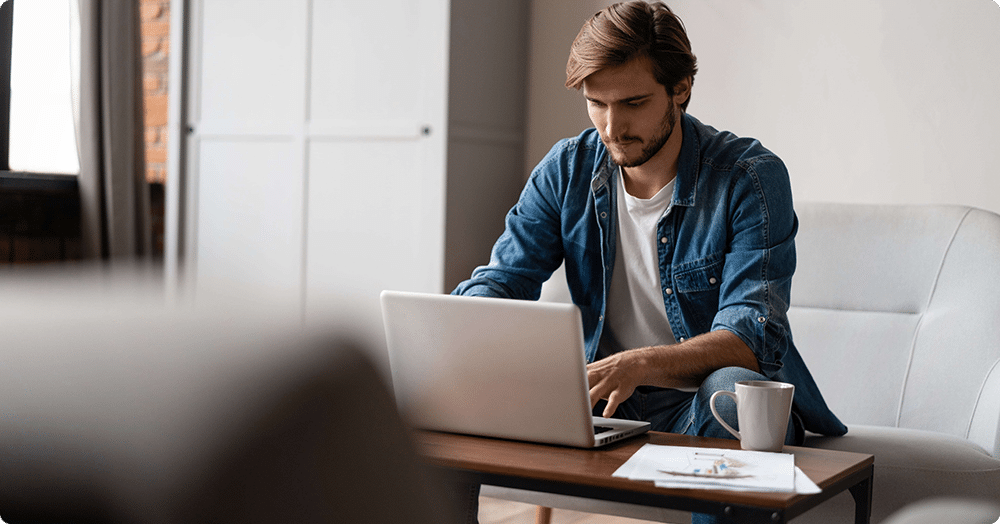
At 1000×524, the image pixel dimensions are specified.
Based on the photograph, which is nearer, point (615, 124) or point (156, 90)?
point (615, 124)

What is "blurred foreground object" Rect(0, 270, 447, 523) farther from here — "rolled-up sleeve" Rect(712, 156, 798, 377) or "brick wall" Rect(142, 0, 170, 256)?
"brick wall" Rect(142, 0, 170, 256)

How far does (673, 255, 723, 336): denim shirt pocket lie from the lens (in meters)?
1.67

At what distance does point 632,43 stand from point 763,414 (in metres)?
0.75

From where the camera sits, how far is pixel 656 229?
173cm

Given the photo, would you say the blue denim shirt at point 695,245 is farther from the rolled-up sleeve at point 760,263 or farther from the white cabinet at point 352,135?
the white cabinet at point 352,135

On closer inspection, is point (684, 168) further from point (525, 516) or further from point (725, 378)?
point (525, 516)

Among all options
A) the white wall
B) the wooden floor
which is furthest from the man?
the white wall

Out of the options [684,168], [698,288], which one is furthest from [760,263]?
[684,168]

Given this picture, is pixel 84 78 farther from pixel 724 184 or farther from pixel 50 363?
pixel 50 363

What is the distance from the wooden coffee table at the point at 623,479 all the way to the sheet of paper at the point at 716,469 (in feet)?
0.04

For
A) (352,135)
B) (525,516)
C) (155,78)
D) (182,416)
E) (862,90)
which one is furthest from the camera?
(155,78)

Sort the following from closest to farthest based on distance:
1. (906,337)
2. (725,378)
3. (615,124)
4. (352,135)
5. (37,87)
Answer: (725,378), (615,124), (906,337), (352,135), (37,87)

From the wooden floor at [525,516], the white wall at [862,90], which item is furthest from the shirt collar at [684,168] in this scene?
the white wall at [862,90]

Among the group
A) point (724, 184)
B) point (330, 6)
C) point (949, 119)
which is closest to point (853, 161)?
point (949, 119)
